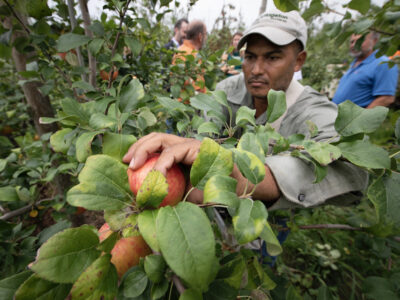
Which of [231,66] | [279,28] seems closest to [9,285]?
[279,28]

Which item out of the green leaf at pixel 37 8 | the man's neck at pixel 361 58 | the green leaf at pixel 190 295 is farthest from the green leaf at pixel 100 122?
the man's neck at pixel 361 58

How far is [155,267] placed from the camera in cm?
32

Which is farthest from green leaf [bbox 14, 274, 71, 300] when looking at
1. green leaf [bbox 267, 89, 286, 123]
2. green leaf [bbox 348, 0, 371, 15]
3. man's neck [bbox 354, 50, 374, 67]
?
man's neck [bbox 354, 50, 374, 67]

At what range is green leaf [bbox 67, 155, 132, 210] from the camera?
0.29m

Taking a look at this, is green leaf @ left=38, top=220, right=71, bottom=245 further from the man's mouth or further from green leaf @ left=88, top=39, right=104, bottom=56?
the man's mouth

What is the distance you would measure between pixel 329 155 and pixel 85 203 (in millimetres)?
384

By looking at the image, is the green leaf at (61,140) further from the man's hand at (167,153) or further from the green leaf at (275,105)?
the green leaf at (275,105)

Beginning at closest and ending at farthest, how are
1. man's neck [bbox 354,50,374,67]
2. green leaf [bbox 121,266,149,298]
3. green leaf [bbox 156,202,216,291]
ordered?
green leaf [bbox 156,202,216,291] → green leaf [bbox 121,266,149,298] → man's neck [bbox 354,50,374,67]

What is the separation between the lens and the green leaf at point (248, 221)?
260 millimetres

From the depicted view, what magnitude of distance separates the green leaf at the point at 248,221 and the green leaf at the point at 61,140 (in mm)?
420

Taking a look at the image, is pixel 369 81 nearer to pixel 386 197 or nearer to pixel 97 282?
pixel 386 197

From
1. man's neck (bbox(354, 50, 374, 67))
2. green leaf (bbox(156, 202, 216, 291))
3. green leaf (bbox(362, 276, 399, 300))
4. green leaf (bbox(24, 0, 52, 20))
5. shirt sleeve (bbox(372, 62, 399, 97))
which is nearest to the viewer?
green leaf (bbox(156, 202, 216, 291))

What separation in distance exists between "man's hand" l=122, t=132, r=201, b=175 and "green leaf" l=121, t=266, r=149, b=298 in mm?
180

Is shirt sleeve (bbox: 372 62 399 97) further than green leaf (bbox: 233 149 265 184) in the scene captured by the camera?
Yes
